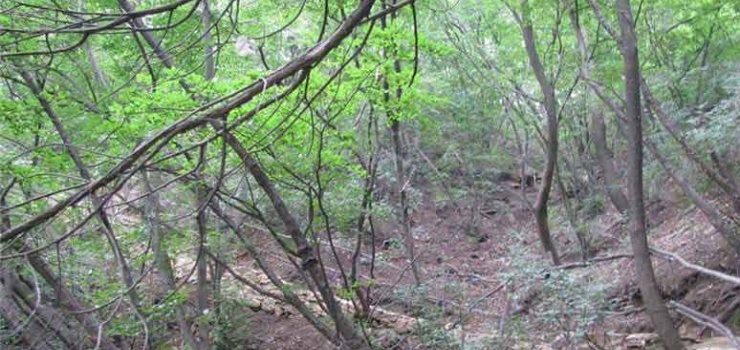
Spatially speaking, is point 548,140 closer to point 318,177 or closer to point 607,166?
point 318,177

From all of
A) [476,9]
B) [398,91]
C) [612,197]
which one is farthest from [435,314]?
[476,9]

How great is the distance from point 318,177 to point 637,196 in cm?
266

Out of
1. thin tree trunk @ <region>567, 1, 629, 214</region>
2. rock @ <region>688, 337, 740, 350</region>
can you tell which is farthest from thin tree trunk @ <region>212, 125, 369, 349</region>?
thin tree trunk @ <region>567, 1, 629, 214</region>

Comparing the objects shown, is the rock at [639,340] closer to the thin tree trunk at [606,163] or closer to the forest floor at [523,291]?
the forest floor at [523,291]

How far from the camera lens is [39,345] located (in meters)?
5.74

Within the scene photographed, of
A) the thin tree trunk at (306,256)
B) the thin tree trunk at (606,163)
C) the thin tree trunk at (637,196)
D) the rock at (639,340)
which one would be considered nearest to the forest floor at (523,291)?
the rock at (639,340)

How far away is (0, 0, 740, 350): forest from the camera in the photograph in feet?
9.33

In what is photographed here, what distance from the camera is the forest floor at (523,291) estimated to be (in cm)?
548

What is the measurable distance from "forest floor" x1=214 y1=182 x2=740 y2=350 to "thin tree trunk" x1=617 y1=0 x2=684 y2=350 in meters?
0.34

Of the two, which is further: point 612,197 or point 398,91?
point 612,197

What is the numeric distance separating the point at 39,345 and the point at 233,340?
2.47 meters

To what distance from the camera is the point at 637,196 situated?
4.94m

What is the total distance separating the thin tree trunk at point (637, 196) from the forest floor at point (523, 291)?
0.34 metres

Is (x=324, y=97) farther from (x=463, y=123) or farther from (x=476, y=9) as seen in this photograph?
(x=463, y=123)
